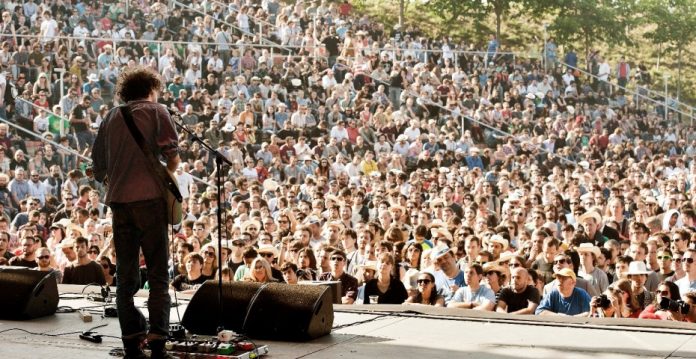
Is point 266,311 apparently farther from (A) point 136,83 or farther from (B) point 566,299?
(B) point 566,299

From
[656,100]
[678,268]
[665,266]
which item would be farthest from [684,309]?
[656,100]

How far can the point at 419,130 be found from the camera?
2150cm

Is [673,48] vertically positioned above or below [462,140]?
above

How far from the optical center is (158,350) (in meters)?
5.23

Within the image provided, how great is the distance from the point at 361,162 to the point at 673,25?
18359 mm

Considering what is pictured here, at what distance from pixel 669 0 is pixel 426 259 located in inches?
1111

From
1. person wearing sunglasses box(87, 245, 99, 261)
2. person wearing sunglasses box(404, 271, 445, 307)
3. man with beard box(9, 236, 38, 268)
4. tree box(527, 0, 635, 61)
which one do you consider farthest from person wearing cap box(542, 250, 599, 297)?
tree box(527, 0, 635, 61)

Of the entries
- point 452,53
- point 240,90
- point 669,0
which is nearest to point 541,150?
point 452,53

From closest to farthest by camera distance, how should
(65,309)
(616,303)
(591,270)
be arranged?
(65,309) < (616,303) < (591,270)

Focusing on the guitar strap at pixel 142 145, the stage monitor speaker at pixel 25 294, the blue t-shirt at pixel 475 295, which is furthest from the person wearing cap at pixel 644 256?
the guitar strap at pixel 142 145

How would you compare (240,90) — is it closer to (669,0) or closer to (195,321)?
(195,321)

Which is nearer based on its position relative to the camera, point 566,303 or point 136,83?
point 136,83

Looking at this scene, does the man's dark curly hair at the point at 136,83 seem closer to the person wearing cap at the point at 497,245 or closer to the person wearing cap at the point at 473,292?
the person wearing cap at the point at 473,292

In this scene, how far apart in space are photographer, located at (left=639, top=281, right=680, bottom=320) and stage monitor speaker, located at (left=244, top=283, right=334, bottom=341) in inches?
104
